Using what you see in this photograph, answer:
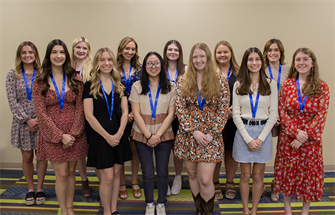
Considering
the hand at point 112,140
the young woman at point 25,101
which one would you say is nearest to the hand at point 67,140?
the hand at point 112,140

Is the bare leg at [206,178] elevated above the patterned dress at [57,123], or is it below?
below

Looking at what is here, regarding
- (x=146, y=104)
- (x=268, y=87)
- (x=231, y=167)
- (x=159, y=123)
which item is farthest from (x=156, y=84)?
(x=231, y=167)

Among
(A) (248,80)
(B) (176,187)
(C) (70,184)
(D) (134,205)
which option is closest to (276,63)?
(A) (248,80)

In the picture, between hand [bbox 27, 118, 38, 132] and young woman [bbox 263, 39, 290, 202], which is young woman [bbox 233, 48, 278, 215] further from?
hand [bbox 27, 118, 38, 132]

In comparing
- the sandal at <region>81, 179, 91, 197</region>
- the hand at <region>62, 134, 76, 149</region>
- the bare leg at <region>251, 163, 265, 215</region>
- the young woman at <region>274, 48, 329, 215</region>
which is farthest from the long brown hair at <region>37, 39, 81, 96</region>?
the young woman at <region>274, 48, 329, 215</region>

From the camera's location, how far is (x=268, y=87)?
2.46m

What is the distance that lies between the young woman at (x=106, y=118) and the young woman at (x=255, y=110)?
4.08 ft

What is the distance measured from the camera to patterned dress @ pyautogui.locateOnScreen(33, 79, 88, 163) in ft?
7.74

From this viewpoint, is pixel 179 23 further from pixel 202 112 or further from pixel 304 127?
pixel 304 127

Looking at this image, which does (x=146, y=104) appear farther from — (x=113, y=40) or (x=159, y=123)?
(x=113, y=40)

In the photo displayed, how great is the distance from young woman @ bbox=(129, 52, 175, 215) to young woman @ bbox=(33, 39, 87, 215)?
1.99ft

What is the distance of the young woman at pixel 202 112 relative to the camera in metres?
2.42

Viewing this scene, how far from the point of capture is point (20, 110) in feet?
9.76

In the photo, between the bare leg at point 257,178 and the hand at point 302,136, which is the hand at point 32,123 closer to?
the bare leg at point 257,178
